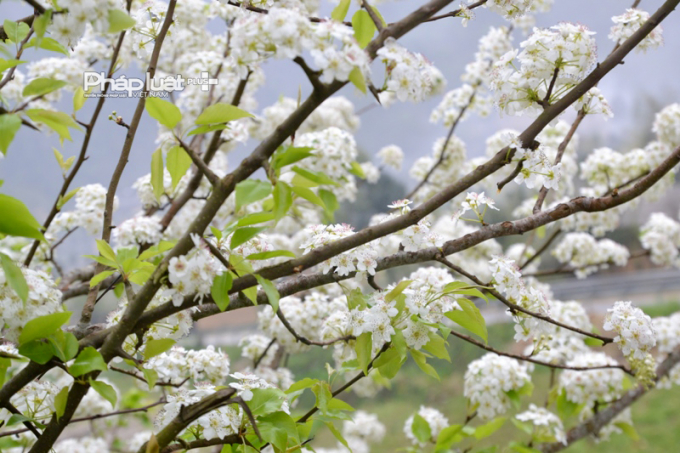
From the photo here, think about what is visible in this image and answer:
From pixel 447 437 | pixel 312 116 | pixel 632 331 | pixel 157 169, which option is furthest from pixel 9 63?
pixel 312 116

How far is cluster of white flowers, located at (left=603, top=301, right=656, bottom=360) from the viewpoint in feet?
2.14

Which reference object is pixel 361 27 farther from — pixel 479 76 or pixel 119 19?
pixel 479 76

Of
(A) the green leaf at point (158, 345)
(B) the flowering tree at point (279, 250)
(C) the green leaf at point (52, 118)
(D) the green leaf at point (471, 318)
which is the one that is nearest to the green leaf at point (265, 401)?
(B) the flowering tree at point (279, 250)

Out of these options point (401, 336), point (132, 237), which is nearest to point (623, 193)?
point (401, 336)

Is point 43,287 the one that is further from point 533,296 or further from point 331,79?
point 533,296

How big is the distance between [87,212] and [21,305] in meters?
0.79

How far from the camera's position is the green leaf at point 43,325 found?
0.47 metres

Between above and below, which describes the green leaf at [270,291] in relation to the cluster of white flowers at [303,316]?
below

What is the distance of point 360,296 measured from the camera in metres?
0.61

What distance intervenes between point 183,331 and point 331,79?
33 centimetres

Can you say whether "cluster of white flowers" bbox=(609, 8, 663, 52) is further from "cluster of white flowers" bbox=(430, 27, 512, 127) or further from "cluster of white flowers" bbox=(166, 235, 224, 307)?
"cluster of white flowers" bbox=(430, 27, 512, 127)

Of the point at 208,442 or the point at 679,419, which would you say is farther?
the point at 679,419

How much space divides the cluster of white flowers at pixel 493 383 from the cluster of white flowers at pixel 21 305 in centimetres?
82

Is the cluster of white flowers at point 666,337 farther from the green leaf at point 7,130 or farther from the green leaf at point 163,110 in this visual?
Answer: the green leaf at point 7,130
